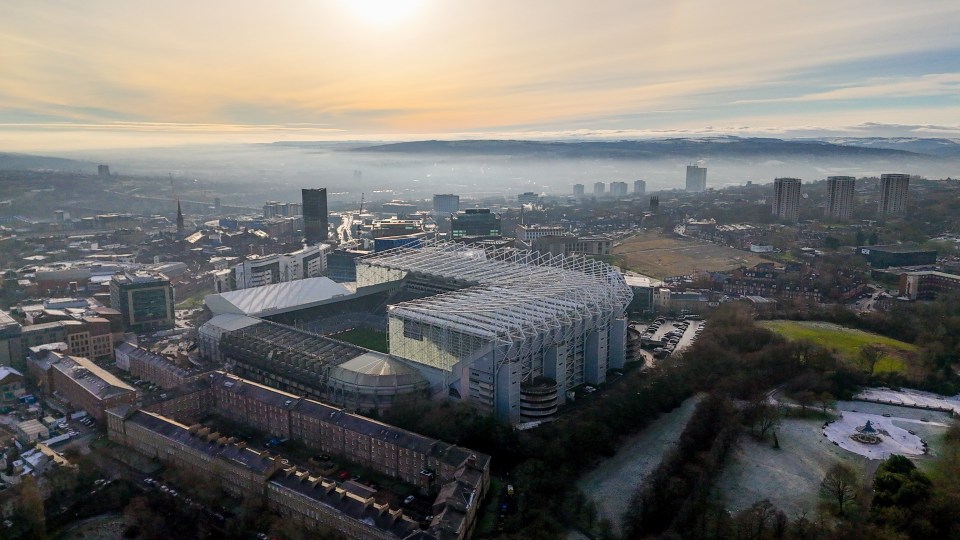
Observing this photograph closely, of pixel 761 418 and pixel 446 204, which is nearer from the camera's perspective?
pixel 761 418

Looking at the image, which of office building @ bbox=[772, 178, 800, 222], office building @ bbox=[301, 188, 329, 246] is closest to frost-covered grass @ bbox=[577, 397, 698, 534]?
office building @ bbox=[301, 188, 329, 246]

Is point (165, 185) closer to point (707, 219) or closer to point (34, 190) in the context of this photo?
point (34, 190)

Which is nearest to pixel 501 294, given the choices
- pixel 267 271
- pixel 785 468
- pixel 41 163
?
pixel 785 468

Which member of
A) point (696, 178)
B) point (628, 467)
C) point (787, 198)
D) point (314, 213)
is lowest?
point (628, 467)

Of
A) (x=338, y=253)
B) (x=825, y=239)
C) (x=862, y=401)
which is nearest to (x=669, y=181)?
→ (x=825, y=239)

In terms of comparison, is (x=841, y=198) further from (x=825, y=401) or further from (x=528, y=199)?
(x=825, y=401)

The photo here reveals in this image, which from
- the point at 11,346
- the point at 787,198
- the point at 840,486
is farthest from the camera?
the point at 787,198

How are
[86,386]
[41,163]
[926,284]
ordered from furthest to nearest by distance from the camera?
[41,163]
[926,284]
[86,386]

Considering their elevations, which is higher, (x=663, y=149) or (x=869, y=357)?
(x=663, y=149)
